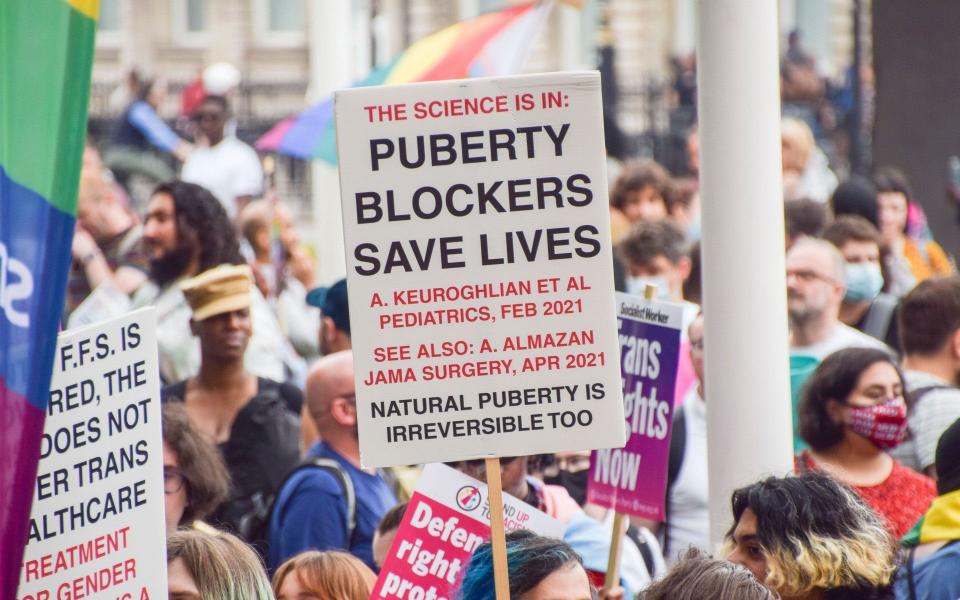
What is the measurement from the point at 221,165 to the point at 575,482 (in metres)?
6.87

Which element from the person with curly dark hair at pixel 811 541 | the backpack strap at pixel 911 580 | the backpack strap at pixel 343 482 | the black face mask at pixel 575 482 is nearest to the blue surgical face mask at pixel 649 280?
the black face mask at pixel 575 482

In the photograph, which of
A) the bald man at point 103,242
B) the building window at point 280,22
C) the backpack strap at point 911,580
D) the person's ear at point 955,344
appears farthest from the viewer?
the building window at point 280,22

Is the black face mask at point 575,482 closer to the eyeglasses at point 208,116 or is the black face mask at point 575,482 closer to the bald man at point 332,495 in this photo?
the bald man at point 332,495

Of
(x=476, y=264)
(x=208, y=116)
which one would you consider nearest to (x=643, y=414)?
(x=476, y=264)

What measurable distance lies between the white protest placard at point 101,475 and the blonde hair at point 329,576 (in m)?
0.76

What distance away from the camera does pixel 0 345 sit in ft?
7.86

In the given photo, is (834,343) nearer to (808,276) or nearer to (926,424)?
(808,276)

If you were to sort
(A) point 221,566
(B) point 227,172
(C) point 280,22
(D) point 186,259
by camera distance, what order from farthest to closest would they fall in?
(C) point 280,22 < (B) point 227,172 < (D) point 186,259 < (A) point 221,566

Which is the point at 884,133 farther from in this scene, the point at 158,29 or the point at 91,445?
the point at 158,29

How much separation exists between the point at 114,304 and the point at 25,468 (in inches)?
169

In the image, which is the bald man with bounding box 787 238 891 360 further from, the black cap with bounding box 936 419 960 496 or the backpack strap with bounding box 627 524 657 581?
the black cap with bounding box 936 419 960 496

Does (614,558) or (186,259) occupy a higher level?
(186,259)

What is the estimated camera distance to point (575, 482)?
5539 mm

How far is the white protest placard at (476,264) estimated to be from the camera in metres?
3.48
